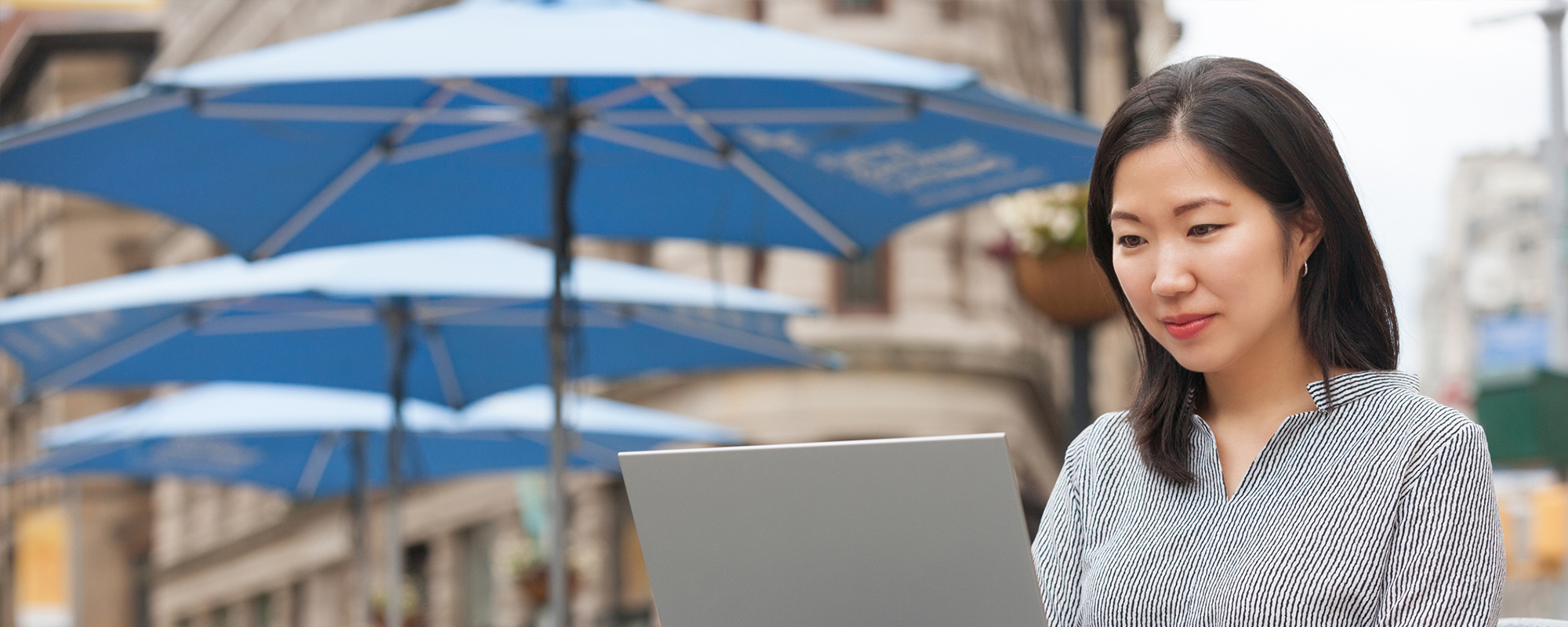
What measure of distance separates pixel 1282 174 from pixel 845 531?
0.71 m

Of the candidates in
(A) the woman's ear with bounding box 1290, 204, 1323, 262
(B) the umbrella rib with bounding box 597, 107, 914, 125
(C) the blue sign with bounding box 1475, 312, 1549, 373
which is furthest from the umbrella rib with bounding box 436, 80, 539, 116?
(C) the blue sign with bounding box 1475, 312, 1549, 373

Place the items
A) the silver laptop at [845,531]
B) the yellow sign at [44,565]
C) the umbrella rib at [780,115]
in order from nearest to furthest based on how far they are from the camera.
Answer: the silver laptop at [845,531] → the umbrella rib at [780,115] → the yellow sign at [44,565]

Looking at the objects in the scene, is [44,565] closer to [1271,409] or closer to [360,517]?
[360,517]

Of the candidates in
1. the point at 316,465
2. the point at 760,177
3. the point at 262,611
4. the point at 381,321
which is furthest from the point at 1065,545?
the point at 262,611

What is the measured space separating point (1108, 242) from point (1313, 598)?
2.03ft

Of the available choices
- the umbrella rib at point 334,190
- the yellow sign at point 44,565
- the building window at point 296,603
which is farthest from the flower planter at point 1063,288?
the yellow sign at point 44,565

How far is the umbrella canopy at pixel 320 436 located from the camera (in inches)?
387

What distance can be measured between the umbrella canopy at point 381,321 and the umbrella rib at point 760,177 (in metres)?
0.61

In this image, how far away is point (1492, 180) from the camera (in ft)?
241

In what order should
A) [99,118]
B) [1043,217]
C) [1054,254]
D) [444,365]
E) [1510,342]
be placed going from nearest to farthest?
[99,118]
[1054,254]
[1043,217]
[444,365]
[1510,342]

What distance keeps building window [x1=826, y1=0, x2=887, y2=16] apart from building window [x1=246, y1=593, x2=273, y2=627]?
760 inches

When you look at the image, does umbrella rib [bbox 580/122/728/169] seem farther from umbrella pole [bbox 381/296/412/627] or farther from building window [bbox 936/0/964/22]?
building window [bbox 936/0/964/22]

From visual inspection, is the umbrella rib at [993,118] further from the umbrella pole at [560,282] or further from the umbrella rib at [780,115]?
the umbrella pole at [560,282]

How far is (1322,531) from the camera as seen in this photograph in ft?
6.56
